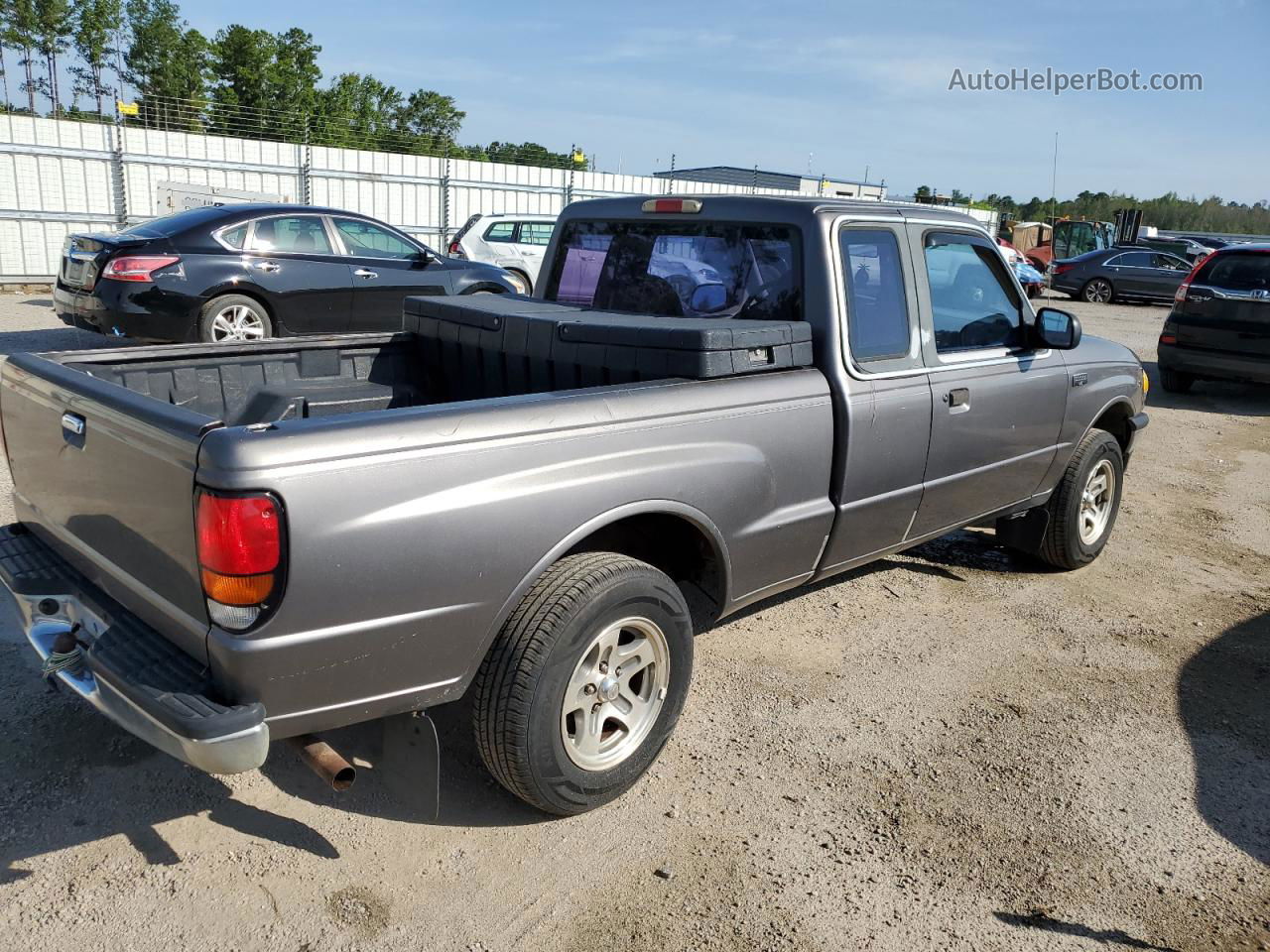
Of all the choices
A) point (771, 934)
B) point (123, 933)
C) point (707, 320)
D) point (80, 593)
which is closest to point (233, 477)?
point (80, 593)

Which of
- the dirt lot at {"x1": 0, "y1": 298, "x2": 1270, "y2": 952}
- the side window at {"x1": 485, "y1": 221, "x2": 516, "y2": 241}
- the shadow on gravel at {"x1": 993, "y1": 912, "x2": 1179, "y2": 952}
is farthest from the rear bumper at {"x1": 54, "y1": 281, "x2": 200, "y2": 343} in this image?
the shadow on gravel at {"x1": 993, "y1": 912, "x2": 1179, "y2": 952}

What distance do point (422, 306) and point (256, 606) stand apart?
2205 millimetres

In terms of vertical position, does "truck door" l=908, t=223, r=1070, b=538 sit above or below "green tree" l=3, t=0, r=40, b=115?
below

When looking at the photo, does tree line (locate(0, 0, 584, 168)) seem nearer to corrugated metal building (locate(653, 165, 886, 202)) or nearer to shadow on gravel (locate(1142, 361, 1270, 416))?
corrugated metal building (locate(653, 165, 886, 202))

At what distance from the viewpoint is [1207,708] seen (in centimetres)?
414

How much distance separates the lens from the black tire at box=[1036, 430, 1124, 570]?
5.28 metres

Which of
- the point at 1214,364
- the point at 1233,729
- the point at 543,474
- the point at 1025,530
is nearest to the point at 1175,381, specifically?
the point at 1214,364

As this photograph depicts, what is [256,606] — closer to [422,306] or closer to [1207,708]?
[422,306]

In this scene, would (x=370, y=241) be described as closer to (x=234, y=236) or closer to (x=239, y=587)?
(x=234, y=236)

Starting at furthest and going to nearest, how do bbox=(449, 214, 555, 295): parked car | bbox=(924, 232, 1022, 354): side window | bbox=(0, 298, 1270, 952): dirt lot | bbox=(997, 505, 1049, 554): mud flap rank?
bbox=(449, 214, 555, 295): parked car
bbox=(997, 505, 1049, 554): mud flap
bbox=(924, 232, 1022, 354): side window
bbox=(0, 298, 1270, 952): dirt lot

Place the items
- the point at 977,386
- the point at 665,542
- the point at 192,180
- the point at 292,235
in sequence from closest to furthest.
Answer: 1. the point at 665,542
2. the point at 977,386
3. the point at 292,235
4. the point at 192,180

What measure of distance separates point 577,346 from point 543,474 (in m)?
0.95

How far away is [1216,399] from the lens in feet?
39.4

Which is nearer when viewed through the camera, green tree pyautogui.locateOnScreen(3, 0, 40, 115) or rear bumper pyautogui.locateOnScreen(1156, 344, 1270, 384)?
rear bumper pyautogui.locateOnScreen(1156, 344, 1270, 384)
